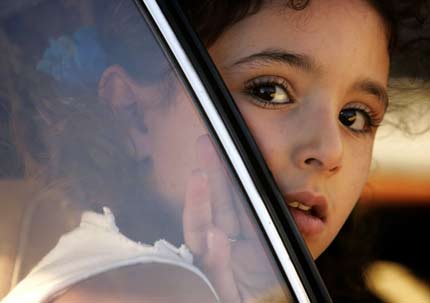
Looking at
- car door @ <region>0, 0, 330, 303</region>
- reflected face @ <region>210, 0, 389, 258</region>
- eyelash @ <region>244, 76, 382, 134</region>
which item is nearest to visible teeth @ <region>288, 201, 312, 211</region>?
reflected face @ <region>210, 0, 389, 258</region>

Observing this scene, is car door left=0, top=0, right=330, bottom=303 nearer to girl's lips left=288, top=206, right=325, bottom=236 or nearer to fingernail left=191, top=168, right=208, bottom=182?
fingernail left=191, top=168, right=208, bottom=182

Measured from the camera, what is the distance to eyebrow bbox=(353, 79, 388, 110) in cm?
182

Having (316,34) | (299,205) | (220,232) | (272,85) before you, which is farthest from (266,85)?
(220,232)

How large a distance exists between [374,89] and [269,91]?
0.91ft

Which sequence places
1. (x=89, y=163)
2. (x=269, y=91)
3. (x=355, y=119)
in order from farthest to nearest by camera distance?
(x=355, y=119) → (x=269, y=91) → (x=89, y=163)

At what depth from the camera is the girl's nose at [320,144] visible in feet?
5.58

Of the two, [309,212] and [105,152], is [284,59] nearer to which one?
[309,212]

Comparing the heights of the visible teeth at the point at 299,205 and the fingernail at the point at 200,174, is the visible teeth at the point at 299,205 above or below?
below

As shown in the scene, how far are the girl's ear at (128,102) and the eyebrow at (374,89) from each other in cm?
58

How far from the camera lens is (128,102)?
4.66 ft

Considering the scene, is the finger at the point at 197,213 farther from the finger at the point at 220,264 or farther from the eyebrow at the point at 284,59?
the eyebrow at the point at 284,59

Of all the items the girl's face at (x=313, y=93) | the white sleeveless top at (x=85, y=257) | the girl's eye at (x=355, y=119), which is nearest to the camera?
the white sleeveless top at (x=85, y=257)

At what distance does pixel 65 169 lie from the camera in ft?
4.56

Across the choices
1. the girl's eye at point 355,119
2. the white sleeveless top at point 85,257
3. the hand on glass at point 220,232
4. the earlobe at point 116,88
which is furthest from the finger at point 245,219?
the girl's eye at point 355,119
